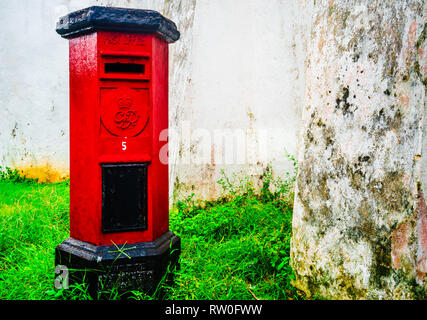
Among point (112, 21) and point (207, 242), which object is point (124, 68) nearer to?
point (112, 21)

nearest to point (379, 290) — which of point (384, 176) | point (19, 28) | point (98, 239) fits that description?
point (384, 176)

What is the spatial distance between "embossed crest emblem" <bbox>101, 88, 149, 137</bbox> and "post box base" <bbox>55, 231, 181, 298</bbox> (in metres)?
0.90

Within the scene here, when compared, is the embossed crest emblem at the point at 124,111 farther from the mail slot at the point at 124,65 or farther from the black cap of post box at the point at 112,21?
the black cap of post box at the point at 112,21

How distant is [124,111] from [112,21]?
2.10 feet

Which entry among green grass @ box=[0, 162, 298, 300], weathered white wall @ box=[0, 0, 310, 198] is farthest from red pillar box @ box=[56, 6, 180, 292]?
weathered white wall @ box=[0, 0, 310, 198]

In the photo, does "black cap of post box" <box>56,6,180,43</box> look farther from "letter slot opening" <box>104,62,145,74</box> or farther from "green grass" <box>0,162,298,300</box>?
"green grass" <box>0,162,298,300</box>

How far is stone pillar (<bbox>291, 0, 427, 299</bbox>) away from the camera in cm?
184

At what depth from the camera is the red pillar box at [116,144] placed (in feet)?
6.93

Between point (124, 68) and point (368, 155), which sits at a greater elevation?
point (124, 68)

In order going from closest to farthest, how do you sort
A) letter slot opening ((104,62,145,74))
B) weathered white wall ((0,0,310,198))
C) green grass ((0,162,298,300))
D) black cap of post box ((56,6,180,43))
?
1. black cap of post box ((56,6,180,43))
2. letter slot opening ((104,62,145,74))
3. green grass ((0,162,298,300))
4. weathered white wall ((0,0,310,198))

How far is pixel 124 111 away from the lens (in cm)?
216

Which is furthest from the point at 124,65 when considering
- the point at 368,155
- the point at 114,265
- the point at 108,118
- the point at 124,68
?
the point at 368,155

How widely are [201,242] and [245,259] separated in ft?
2.07
